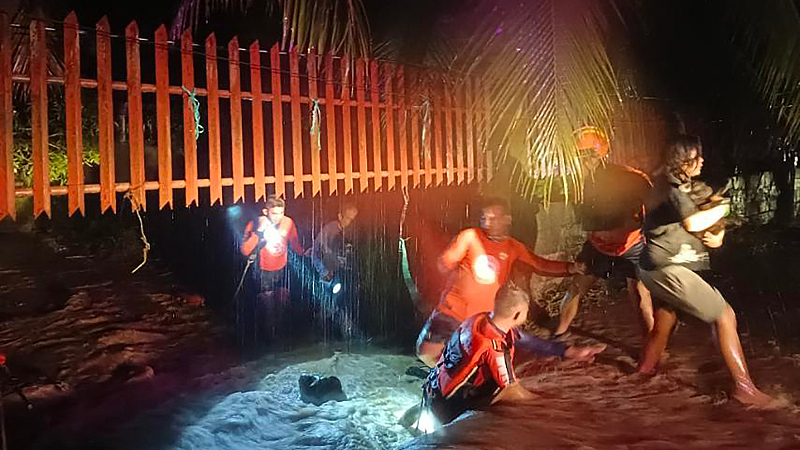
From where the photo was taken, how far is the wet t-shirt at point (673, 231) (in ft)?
17.5

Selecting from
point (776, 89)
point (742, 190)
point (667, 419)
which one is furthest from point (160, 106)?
point (742, 190)

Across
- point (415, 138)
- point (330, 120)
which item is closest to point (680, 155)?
point (415, 138)

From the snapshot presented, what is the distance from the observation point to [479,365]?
16.3 ft

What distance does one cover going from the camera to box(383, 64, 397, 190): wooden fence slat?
20.3ft

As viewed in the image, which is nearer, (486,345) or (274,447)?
(486,345)

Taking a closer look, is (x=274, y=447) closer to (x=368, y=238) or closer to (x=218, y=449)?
(x=218, y=449)

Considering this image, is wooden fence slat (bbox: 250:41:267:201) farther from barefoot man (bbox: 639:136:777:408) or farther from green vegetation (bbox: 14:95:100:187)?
barefoot man (bbox: 639:136:777:408)

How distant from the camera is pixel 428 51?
8.09 m

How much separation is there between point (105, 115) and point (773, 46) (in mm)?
7843

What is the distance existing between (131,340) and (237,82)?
5.31 metres

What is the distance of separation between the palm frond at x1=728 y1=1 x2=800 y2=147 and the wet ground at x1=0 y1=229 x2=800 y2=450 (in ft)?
9.91

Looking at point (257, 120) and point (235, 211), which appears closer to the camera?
point (257, 120)

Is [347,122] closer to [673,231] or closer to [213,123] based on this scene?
[213,123]

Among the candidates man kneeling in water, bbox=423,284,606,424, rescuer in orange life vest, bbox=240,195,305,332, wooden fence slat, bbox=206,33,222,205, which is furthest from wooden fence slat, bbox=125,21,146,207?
rescuer in orange life vest, bbox=240,195,305,332
